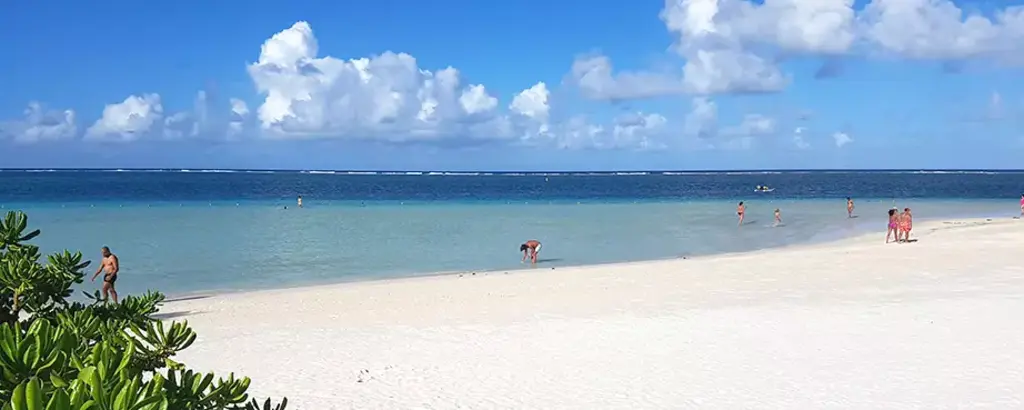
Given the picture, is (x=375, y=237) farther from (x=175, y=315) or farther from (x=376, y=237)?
(x=175, y=315)

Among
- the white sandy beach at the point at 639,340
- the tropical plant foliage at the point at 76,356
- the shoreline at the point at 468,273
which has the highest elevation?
the tropical plant foliage at the point at 76,356

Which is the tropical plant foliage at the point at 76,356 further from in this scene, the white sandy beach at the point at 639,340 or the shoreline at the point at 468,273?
the shoreline at the point at 468,273

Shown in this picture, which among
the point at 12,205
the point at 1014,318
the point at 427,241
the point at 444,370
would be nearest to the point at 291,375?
the point at 444,370

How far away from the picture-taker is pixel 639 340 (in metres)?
11.1

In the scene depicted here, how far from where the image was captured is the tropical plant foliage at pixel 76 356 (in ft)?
5.60

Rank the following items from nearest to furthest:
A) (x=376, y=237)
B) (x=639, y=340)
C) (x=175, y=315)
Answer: (x=639, y=340) → (x=175, y=315) → (x=376, y=237)

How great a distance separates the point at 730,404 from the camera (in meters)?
8.16

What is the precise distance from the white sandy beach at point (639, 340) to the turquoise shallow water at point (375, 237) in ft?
14.7

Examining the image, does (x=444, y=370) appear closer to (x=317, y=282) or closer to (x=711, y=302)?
(x=711, y=302)

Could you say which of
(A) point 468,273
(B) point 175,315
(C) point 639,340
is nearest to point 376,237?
(A) point 468,273

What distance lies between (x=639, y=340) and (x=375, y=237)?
22.8m

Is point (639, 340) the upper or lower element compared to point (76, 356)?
lower

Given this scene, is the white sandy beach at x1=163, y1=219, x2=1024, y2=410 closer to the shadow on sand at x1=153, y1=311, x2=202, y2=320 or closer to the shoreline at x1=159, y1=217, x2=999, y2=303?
the shadow on sand at x1=153, y1=311, x2=202, y2=320

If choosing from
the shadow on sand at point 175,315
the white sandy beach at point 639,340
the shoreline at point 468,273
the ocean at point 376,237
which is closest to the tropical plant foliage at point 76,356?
the white sandy beach at point 639,340
